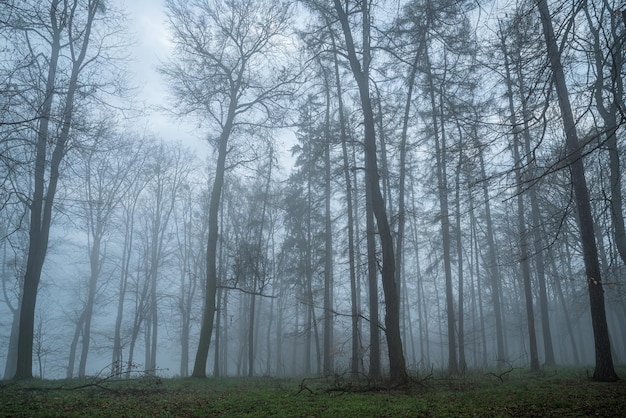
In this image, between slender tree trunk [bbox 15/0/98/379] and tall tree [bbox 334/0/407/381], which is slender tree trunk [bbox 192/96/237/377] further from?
tall tree [bbox 334/0/407/381]

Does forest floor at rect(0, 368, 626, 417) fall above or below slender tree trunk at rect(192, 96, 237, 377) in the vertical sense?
below

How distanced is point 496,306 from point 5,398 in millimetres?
22771

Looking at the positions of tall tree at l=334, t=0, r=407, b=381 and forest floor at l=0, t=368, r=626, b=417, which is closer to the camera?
forest floor at l=0, t=368, r=626, b=417

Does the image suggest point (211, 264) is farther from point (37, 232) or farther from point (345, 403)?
point (345, 403)

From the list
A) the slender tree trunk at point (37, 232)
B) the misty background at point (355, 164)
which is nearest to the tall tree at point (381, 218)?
the misty background at point (355, 164)

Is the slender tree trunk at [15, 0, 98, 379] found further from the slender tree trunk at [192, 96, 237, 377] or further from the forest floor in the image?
the slender tree trunk at [192, 96, 237, 377]

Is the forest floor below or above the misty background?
below

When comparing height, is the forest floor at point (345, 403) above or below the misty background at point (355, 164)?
below

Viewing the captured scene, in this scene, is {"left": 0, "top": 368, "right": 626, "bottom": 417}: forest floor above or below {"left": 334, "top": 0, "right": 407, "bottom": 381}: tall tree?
below

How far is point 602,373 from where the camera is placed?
27.8 ft

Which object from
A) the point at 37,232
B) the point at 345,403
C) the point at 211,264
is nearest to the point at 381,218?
the point at 345,403

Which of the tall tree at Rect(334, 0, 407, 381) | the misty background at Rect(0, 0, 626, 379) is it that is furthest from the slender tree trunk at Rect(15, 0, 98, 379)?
the tall tree at Rect(334, 0, 407, 381)

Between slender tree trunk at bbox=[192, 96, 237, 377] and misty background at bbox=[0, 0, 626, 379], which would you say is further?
slender tree trunk at bbox=[192, 96, 237, 377]

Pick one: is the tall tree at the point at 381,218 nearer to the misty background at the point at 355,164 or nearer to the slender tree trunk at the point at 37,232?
the misty background at the point at 355,164
